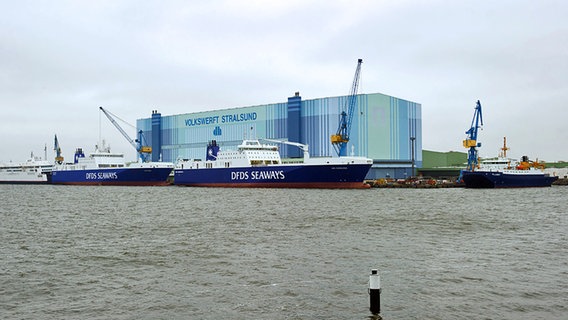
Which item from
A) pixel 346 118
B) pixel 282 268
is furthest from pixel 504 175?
pixel 282 268

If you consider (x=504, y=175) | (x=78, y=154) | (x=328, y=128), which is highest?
(x=328, y=128)

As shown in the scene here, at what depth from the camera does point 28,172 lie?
118750mm

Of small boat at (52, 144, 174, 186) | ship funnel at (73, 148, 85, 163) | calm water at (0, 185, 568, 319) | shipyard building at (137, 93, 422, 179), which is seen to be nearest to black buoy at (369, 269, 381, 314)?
calm water at (0, 185, 568, 319)

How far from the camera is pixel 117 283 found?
47.9ft

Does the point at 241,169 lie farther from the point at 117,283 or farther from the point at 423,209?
the point at 117,283

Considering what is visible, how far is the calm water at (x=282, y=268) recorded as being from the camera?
39.4 feet

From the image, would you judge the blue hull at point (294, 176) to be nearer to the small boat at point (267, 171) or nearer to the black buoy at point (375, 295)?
the small boat at point (267, 171)

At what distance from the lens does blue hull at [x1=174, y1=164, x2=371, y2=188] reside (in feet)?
A: 212

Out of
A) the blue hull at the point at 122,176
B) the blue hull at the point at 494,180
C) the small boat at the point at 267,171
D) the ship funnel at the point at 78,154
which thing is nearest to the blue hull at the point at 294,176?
the small boat at the point at 267,171

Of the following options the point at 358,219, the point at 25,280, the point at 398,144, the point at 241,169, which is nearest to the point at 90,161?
the point at 241,169

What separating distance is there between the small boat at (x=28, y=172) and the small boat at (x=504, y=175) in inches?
3638

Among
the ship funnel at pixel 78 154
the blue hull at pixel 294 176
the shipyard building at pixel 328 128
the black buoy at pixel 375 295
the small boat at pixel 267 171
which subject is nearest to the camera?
the black buoy at pixel 375 295

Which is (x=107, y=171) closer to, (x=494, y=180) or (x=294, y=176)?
(x=294, y=176)

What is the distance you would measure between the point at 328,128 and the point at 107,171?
4510cm
